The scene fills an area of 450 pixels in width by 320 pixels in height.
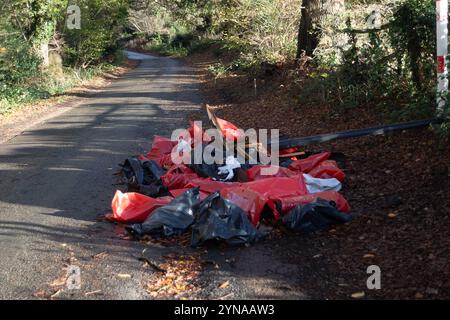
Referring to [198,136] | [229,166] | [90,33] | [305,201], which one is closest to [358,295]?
[305,201]

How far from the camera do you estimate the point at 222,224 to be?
5.26 m

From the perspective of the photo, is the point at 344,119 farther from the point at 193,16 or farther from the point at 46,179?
the point at 193,16

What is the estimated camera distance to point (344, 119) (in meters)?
9.80

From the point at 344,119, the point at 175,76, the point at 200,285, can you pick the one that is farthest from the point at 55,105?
the point at 200,285

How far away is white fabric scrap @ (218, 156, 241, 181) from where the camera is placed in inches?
279

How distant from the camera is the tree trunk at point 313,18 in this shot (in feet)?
44.7

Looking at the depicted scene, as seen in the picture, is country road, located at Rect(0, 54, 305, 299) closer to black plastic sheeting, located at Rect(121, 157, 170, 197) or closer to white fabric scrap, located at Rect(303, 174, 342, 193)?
black plastic sheeting, located at Rect(121, 157, 170, 197)

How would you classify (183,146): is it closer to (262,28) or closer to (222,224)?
(222,224)

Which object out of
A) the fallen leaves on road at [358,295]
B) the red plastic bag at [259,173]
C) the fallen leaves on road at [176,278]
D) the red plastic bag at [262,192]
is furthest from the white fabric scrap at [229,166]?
the fallen leaves on road at [358,295]

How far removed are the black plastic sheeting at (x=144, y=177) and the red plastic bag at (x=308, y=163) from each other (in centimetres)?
179

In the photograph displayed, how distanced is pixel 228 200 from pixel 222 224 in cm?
36

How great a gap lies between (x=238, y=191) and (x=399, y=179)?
6.74ft

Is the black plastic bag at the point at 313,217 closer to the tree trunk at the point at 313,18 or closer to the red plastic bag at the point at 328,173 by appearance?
the red plastic bag at the point at 328,173

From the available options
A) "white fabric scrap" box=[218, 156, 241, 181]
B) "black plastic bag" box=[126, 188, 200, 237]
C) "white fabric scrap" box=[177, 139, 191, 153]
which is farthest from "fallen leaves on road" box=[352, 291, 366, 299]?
"white fabric scrap" box=[177, 139, 191, 153]
